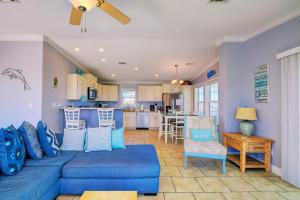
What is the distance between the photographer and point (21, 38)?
3.86m

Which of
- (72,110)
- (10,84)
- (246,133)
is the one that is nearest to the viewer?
(246,133)

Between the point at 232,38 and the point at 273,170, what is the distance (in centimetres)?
273

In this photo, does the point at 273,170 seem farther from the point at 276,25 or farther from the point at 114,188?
the point at 114,188

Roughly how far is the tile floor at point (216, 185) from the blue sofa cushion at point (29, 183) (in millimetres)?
436

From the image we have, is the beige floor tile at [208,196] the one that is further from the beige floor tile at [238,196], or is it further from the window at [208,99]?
the window at [208,99]

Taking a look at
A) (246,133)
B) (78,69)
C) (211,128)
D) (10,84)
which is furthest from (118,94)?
(246,133)

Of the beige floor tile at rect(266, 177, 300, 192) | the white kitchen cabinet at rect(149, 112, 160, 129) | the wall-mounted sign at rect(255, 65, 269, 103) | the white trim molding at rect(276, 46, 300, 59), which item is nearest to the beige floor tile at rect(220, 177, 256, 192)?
the beige floor tile at rect(266, 177, 300, 192)

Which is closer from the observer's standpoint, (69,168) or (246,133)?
(69,168)

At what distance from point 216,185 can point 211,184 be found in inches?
2.8

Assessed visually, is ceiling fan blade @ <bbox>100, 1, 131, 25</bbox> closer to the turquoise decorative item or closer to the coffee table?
the coffee table

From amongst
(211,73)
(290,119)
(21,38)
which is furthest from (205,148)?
(21,38)

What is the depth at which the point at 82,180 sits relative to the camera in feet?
7.23

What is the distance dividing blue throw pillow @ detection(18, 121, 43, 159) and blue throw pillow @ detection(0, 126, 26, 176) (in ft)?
0.56

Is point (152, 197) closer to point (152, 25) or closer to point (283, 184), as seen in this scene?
point (283, 184)
